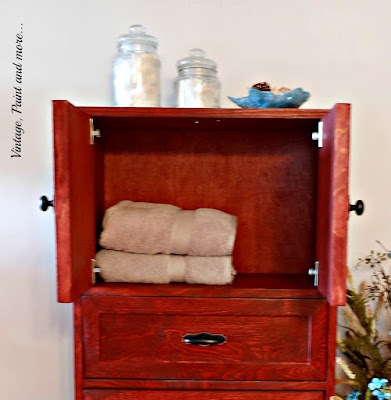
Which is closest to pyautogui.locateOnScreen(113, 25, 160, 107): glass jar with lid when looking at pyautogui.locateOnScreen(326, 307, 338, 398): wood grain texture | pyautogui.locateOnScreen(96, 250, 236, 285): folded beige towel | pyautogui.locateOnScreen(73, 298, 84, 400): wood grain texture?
pyautogui.locateOnScreen(96, 250, 236, 285): folded beige towel

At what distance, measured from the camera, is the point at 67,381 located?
110 cm

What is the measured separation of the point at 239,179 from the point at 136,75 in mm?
384

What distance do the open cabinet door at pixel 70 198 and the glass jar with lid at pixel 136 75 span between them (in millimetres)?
119

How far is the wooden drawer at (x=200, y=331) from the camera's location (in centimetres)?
80

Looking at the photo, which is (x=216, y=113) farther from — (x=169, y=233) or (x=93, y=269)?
(x=93, y=269)

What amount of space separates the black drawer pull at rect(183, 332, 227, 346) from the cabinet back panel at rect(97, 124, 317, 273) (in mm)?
237

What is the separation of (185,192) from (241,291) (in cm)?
33

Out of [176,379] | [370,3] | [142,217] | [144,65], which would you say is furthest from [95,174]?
[370,3]

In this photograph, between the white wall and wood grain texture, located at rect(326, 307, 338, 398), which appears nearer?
wood grain texture, located at rect(326, 307, 338, 398)

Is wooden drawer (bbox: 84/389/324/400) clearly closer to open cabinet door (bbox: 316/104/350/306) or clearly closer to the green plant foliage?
the green plant foliage

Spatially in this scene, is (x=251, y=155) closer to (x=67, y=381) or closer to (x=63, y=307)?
(x=63, y=307)

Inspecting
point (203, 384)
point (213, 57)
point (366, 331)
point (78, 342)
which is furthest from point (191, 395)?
point (213, 57)

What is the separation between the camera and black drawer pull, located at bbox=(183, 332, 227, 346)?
0.81 m

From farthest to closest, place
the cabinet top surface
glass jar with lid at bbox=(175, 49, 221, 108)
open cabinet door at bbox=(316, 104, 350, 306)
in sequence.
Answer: glass jar with lid at bbox=(175, 49, 221, 108) → the cabinet top surface → open cabinet door at bbox=(316, 104, 350, 306)
